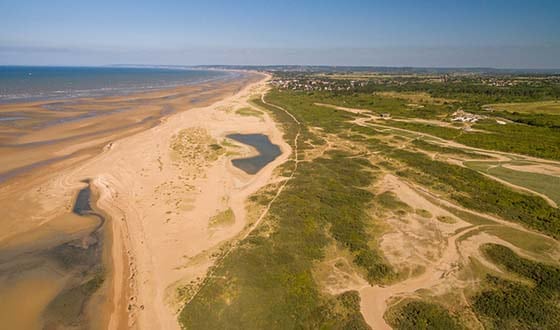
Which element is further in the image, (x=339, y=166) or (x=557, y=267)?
(x=339, y=166)

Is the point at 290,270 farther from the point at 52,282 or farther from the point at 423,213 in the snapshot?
the point at 52,282

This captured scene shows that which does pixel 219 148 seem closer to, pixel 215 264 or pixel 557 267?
pixel 215 264

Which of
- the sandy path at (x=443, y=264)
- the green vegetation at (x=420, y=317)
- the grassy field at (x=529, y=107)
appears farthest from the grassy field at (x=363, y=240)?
the grassy field at (x=529, y=107)

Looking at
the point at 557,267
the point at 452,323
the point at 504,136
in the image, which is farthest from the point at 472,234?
the point at 504,136

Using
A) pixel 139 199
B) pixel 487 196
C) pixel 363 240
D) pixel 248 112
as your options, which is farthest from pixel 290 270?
pixel 248 112

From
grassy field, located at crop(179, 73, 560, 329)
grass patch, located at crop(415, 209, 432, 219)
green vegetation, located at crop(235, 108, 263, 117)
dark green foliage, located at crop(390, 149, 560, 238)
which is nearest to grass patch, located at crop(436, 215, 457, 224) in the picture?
grassy field, located at crop(179, 73, 560, 329)

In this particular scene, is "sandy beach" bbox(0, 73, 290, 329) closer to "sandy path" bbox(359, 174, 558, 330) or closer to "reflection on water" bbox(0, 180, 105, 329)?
"reflection on water" bbox(0, 180, 105, 329)
